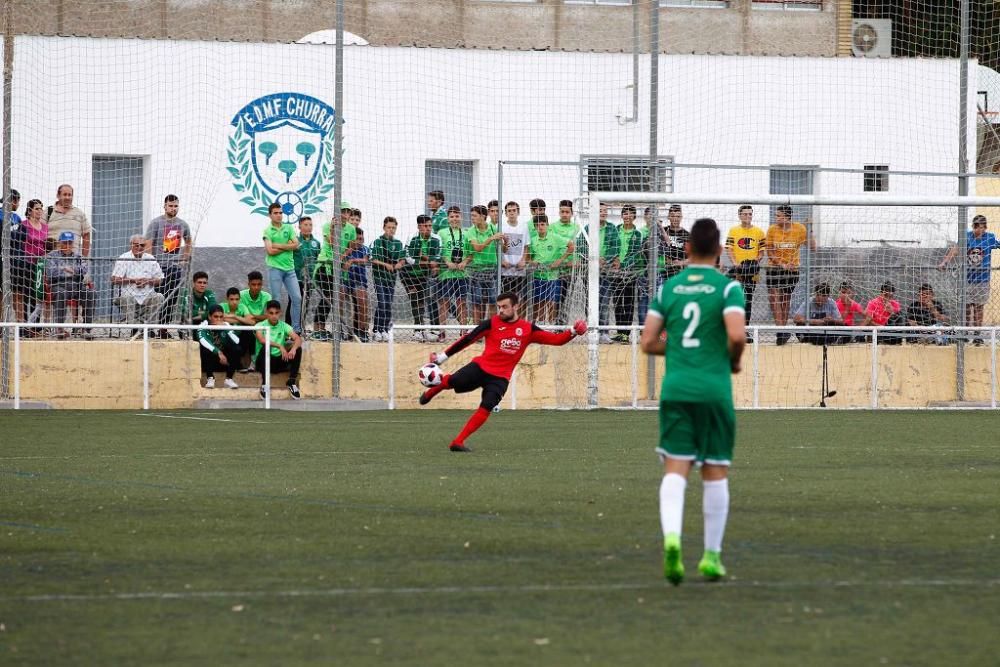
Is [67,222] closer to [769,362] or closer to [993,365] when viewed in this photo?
[769,362]

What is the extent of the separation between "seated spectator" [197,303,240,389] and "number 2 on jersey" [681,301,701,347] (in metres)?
14.8

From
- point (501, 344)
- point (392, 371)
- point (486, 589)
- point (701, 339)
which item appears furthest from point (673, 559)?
point (392, 371)

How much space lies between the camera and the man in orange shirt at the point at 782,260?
74.8ft

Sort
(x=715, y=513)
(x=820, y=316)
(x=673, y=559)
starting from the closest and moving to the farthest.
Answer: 1. (x=673, y=559)
2. (x=715, y=513)
3. (x=820, y=316)

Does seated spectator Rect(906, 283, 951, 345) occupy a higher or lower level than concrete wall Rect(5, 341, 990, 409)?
higher

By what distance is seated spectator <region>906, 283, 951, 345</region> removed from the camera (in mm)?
23469

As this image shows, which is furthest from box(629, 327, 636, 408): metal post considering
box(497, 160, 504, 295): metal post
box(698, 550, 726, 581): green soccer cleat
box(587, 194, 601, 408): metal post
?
box(698, 550, 726, 581): green soccer cleat

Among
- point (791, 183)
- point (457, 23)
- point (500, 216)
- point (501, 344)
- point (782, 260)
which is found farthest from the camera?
point (457, 23)

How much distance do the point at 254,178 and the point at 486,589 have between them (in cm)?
1937

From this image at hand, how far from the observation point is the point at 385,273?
22.4m

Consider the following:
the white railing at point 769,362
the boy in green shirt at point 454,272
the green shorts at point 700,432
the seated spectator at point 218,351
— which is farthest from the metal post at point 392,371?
the green shorts at point 700,432

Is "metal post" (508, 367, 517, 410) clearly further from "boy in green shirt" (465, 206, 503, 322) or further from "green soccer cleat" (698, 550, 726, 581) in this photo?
"green soccer cleat" (698, 550, 726, 581)

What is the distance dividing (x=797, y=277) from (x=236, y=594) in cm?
1717

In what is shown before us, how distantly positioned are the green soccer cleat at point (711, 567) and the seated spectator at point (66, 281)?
15.8m
